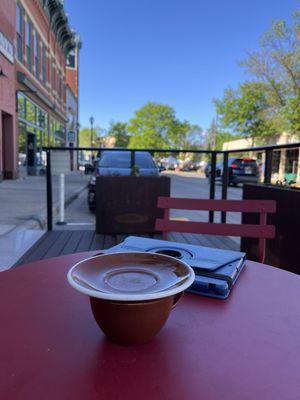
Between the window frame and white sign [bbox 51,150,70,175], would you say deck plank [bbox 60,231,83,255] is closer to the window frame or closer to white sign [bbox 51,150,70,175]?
white sign [bbox 51,150,70,175]

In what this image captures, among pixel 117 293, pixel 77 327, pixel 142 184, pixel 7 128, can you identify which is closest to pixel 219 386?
pixel 117 293

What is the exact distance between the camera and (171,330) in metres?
0.84

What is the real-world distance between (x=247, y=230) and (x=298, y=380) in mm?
1228

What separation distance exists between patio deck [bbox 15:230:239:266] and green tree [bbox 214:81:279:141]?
23.1 m

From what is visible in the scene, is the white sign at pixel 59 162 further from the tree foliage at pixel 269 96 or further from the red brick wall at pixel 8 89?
the tree foliage at pixel 269 96

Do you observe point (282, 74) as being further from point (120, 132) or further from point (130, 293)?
point (120, 132)

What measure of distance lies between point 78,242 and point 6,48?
10381 mm

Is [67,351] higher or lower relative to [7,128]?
lower

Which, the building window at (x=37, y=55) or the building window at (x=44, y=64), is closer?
the building window at (x=37, y=55)

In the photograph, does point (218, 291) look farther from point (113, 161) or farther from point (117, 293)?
point (113, 161)

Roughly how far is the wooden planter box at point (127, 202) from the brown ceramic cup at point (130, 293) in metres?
3.66

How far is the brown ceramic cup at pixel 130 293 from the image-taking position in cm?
69

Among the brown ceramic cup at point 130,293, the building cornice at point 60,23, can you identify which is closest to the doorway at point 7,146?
the building cornice at point 60,23

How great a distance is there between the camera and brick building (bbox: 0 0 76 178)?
13.2 m
